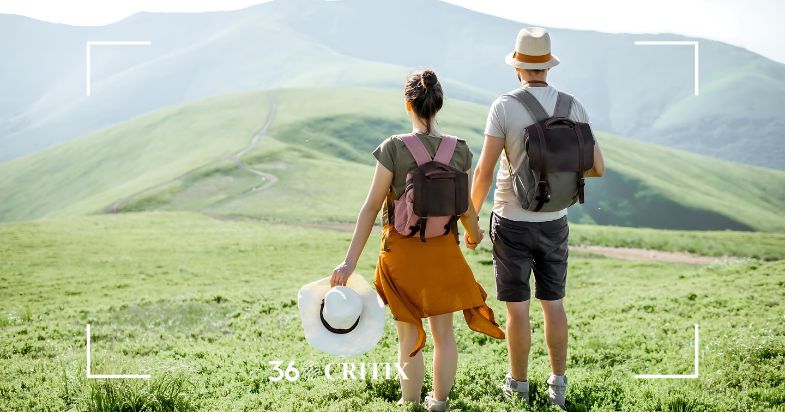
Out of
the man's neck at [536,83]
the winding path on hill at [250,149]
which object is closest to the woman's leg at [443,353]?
the man's neck at [536,83]

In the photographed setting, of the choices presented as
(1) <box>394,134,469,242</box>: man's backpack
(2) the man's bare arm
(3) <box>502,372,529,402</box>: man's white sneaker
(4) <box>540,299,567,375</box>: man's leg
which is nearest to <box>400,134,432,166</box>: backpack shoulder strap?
(1) <box>394,134,469,242</box>: man's backpack

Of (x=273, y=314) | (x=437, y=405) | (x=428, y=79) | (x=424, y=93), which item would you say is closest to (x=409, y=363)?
(x=437, y=405)

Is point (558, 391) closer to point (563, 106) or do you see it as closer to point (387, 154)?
point (563, 106)

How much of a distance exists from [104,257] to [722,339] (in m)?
30.5

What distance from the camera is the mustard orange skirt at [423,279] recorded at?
6477 millimetres

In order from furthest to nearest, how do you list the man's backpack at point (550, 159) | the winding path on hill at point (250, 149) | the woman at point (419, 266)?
the winding path on hill at point (250, 149), the man's backpack at point (550, 159), the woman at point (419, 266)

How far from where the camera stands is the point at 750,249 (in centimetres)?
6600

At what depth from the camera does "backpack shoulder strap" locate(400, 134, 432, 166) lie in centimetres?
626

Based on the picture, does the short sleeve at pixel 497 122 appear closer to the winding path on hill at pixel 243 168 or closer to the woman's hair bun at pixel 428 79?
the woman's hair bun at pixel 428 79

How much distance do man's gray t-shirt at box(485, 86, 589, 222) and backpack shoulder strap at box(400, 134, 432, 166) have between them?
76cm

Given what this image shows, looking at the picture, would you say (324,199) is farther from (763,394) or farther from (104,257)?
(763,394)

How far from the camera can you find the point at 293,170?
93062 mm

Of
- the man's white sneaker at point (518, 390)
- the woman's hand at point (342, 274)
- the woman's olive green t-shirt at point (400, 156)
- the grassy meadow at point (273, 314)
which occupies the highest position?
the woman's olive green t-shirt at point (400, 156)

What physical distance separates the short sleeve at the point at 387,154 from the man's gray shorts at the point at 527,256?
Answer: 140cm
